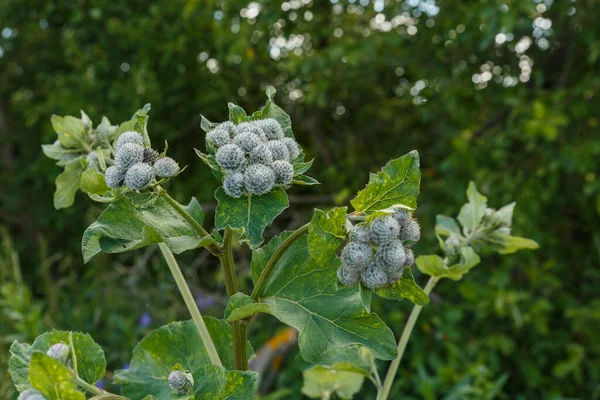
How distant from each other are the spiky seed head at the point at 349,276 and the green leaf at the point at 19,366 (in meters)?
0.36

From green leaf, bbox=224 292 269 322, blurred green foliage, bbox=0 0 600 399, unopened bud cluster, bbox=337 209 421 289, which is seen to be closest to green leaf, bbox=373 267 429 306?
unopened bud cluster, bbox=337 209 421 289

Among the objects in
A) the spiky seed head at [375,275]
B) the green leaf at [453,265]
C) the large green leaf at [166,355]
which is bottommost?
the large green leaf at [166,355]

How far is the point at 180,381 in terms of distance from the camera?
2.27ft

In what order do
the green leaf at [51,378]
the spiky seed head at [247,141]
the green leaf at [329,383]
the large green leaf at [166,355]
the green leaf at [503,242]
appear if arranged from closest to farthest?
the green leaf at [51,378] → the spiky seed head at [247,141] → the large green leaf at [166,355] → the green leaf at [503,242] → the green leaf at [329,383]

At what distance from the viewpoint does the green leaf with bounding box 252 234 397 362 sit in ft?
2.36

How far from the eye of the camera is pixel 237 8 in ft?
10.1

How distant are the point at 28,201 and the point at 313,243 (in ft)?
14.7

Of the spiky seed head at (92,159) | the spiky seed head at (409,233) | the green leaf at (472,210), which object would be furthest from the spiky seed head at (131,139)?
the green leaf at (472,210)

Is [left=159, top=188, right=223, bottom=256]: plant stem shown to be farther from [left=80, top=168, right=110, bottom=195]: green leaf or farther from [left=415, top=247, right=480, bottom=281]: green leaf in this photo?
[left=415, top=247, right=480, bottom=281]: green leaf

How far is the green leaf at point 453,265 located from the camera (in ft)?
3.15

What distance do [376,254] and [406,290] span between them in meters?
0.08

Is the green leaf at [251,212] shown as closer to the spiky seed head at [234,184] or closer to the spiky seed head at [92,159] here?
the spiky seed head at [234,184]

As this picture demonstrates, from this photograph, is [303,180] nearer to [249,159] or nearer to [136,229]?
[249,159]

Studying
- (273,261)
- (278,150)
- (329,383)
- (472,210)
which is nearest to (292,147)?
(278,150)
